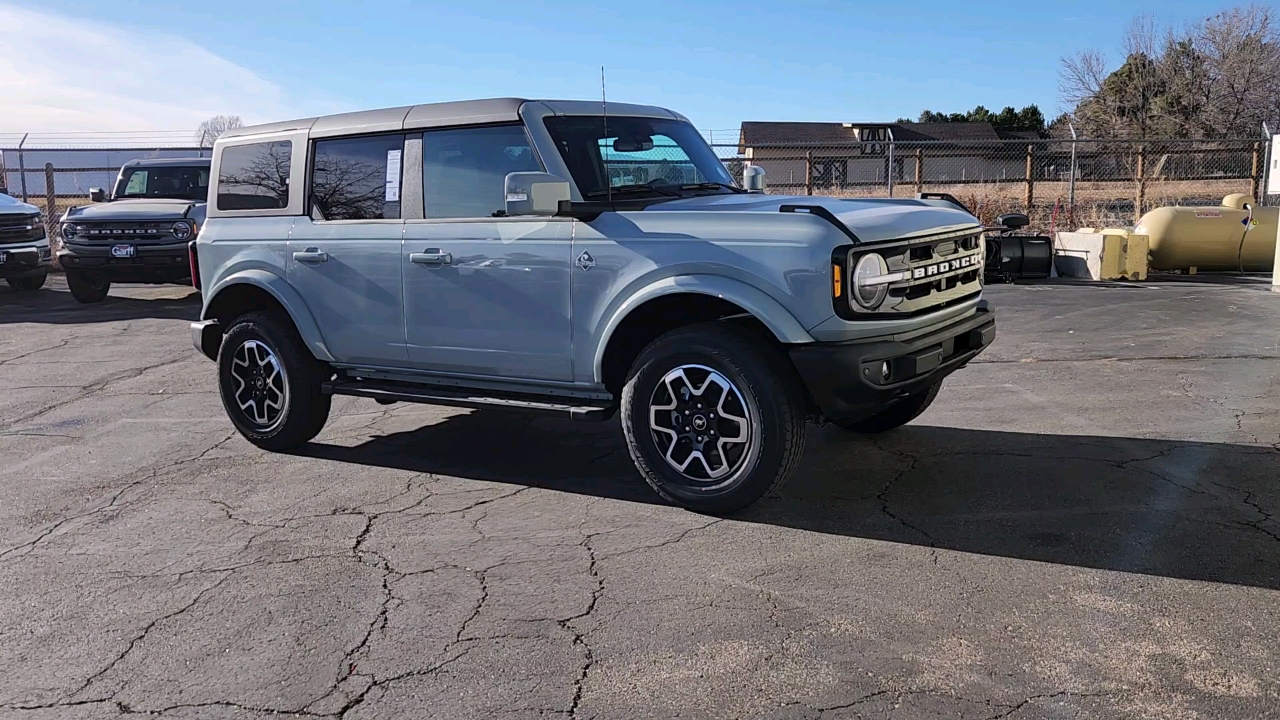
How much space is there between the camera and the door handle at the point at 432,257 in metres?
5.66

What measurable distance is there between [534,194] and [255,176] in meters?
2.51

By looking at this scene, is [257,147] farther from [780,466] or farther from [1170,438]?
[1170,438]

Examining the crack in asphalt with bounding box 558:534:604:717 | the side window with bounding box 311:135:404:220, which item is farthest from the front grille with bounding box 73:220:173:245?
the crack in asphalt with bounding box 558:534:604:717

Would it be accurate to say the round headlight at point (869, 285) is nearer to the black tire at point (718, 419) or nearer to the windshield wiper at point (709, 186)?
the black tire at point (718, 419)

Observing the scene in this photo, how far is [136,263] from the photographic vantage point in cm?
1382

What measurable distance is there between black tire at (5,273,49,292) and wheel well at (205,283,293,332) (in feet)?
37.5

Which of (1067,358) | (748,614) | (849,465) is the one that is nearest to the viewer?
(748,614)

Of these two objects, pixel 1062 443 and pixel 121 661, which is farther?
pixel 1062 443

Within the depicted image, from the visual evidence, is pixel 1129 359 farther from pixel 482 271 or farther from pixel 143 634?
pixel 143 634

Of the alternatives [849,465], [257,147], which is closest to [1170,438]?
[849,465]

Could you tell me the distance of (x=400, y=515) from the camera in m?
5.30

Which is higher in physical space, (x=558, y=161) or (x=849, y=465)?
(x=558, y=161)

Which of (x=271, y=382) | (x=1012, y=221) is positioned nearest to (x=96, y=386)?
(x=271, y=382)

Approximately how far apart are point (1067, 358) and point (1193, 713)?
6.43m
